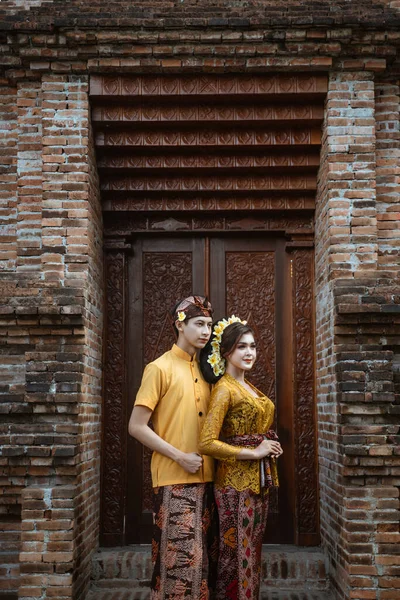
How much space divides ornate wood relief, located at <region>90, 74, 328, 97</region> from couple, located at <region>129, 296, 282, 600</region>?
1.99 m

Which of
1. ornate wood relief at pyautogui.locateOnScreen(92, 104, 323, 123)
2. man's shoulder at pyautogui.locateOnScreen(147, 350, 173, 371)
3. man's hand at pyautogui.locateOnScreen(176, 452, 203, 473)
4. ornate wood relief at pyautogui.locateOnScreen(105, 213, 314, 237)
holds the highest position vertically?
ornate wood relief at pyautogui.locateOnScreen(92, 104, 323, 123)

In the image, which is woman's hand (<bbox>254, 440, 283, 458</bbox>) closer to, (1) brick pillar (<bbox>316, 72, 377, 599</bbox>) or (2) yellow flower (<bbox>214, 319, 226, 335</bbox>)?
(2) yellow flower (<bbox>214, 319, 226, 335</bbox>)

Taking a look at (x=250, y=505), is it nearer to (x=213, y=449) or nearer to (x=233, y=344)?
(x=213, y=449)

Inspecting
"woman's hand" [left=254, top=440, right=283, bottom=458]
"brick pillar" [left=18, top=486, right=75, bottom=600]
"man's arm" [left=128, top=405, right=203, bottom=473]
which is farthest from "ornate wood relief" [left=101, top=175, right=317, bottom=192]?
"brick pillar" [left=18, top=486, right=75, bottom=600]

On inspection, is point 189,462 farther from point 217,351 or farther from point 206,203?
point 206,203

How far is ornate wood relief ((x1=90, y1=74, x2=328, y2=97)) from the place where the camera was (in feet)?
17.7

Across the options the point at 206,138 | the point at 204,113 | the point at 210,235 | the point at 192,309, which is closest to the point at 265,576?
the point at 192,309

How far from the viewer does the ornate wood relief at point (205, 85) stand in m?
5.41

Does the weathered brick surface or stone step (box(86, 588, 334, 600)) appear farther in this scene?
stone step (box(86, 588, 334, 600))

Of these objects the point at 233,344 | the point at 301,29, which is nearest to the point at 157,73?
the point at 301,29

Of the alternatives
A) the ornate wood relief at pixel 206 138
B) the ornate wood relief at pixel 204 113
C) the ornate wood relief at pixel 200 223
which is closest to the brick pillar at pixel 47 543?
the ornate wood relief at pixel 200 223

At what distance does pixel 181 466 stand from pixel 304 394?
7.02 feet

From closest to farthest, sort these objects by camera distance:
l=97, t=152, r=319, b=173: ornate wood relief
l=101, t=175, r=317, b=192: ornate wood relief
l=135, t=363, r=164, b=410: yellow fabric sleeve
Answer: l=135, t=363, r=164, b=410: yellow fabric sleeve < l=97, t=152, r=319, b=173: ornate wood relief < l=101, t=175, r=317, b=192: ornate wood relief

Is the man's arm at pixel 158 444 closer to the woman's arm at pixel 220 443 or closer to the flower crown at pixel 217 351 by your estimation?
the woman's arm at pixel 220 443
